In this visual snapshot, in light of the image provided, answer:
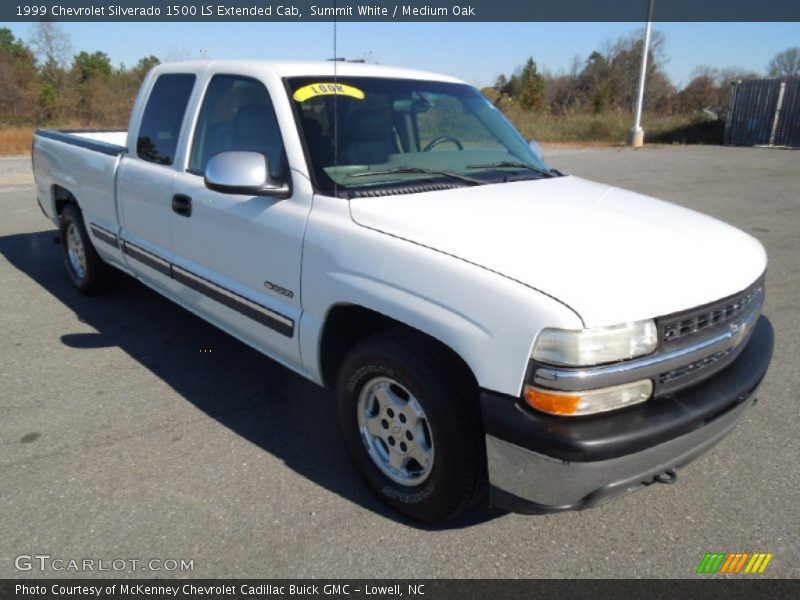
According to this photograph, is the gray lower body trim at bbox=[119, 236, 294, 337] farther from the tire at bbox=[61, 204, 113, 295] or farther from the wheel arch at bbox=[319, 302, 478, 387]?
the tire at bbox=[61, 204, 113, 295]

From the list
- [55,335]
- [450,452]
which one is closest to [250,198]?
[450,452]

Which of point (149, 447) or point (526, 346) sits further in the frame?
point (149, 447)

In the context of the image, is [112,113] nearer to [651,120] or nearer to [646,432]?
[651,120]

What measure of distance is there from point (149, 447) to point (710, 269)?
2.73 meters

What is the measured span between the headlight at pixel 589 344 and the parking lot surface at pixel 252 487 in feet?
1.08

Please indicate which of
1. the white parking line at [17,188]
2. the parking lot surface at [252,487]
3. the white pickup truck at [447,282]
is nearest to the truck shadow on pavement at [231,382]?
the parking lot surface at [252,487]

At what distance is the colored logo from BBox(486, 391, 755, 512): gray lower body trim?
0.48 m

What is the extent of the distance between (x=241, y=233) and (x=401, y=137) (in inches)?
39.7

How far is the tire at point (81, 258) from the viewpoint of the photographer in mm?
5281

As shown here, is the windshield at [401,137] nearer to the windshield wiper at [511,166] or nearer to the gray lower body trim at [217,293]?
the windshield wiper at [511,166]

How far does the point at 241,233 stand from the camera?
3184mm
